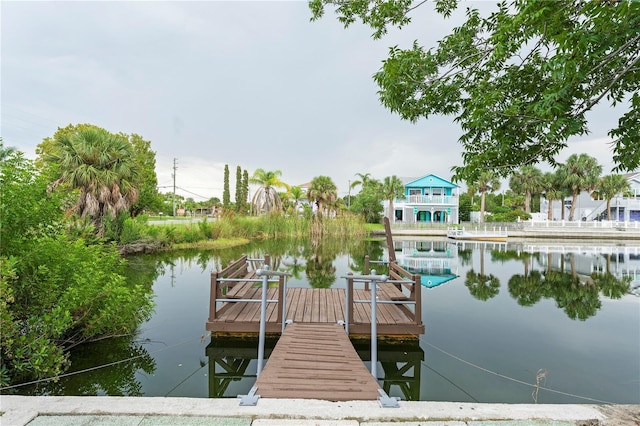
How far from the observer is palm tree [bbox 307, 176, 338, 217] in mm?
35347

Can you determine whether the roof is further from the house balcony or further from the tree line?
the tree line

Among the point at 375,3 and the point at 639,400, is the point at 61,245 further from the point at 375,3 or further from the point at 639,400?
the point at 639,400

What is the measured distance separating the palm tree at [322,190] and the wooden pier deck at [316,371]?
3075cm

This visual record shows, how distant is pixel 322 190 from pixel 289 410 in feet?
109

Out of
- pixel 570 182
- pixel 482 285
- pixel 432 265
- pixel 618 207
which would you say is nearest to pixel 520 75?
pixel 482 285

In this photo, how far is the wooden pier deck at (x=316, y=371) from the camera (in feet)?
9.57

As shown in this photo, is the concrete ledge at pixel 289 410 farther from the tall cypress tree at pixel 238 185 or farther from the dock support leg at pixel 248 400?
the tall cypress tree at pixel 238 185

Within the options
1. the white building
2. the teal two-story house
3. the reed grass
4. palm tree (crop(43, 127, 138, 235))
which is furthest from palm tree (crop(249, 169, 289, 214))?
the white building

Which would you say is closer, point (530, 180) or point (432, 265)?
point (432, 265)

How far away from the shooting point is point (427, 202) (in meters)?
40.3

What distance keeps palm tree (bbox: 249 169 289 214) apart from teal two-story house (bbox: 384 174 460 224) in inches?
606

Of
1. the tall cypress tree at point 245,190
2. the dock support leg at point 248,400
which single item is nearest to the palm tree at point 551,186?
the tall cypress tree at point 245,190

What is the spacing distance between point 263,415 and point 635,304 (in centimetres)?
1149

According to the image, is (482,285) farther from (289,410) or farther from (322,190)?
(322,190)
